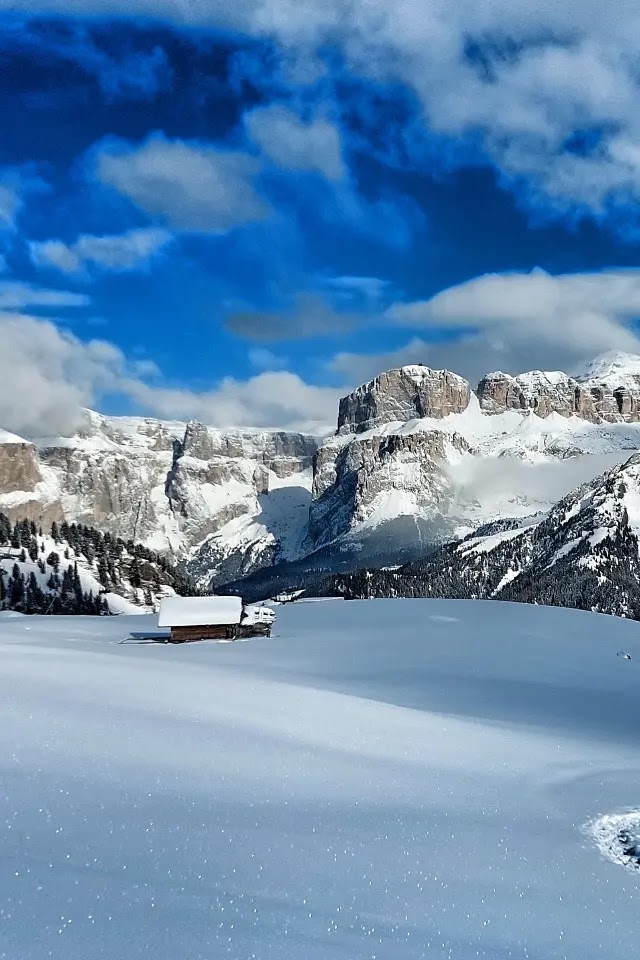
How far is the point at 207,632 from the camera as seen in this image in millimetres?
39312

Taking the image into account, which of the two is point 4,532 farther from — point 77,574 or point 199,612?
point 199,612

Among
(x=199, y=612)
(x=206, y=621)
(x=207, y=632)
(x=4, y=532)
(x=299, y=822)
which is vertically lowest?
(x=207, y=632)

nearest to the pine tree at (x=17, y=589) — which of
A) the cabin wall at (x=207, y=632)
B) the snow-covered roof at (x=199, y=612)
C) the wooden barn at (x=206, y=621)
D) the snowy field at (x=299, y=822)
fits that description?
the snow-covered roof at (x=199, y=612)

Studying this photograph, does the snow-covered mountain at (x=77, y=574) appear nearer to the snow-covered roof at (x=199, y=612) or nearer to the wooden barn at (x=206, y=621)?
the snow-covered roof at (x=199, y=612)

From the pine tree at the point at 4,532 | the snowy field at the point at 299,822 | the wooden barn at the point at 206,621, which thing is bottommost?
the wooden barn at the point at 206,621

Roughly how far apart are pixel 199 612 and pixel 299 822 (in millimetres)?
32452

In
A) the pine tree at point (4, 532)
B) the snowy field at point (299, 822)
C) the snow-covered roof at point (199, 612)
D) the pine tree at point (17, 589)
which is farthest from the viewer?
the pine tree at point (4, 532)

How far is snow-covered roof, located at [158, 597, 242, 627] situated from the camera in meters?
38.8

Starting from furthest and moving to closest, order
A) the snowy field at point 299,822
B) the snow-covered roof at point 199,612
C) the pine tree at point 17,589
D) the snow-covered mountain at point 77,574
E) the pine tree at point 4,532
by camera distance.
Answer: the pine tree at point 4,532, the snow-covered mountain at point 77,574, the pine tree at point 17,589, the snow-covered roof at point 199,612, the snowy field at point 299,822

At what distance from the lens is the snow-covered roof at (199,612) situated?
3884 centimetres

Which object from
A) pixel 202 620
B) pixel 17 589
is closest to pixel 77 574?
pixel 17 589

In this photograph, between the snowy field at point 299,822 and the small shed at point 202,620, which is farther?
the small shed at point 202,620

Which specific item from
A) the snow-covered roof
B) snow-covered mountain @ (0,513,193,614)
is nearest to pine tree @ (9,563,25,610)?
snow-covered mountain @ (0,513,193,614)

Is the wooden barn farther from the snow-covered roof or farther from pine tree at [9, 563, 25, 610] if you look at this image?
pine tree at [9, 563, 25, 610]
